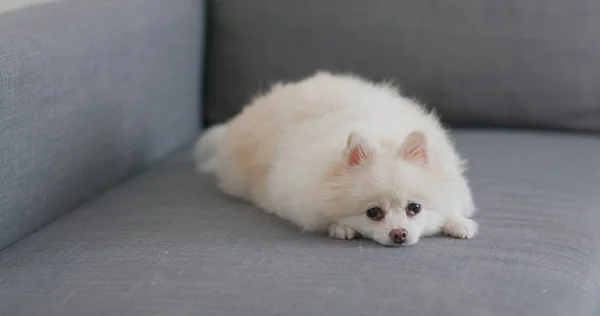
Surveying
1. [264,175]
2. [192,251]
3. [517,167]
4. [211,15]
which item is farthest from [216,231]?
[211,15]

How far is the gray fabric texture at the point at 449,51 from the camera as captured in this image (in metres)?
2.27

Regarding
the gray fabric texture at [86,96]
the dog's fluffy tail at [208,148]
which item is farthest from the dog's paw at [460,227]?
the gray fabric texture at [86,96]

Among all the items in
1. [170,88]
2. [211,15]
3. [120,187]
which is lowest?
[120,187]

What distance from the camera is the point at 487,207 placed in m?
1.74

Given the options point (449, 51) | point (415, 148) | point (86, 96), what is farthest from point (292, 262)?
point (449, 51)

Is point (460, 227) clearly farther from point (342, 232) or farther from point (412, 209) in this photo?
point (342, 232)

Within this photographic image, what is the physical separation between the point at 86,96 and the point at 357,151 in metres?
0.70

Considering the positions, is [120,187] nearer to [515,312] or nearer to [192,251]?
[192,251]

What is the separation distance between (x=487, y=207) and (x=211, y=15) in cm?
116

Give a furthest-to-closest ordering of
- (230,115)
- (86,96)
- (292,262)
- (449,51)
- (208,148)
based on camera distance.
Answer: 1. (230,115)
2. (449,51)
3. (208,148)
4. (86,96)
5. (292,262)

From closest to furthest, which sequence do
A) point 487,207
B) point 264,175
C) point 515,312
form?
point 515,312 < point 487,207 < point 264,175

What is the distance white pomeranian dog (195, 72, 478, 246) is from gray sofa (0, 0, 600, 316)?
0.16 feet

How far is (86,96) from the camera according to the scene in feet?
6.31

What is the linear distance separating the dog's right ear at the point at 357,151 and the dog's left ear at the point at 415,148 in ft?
0.22
